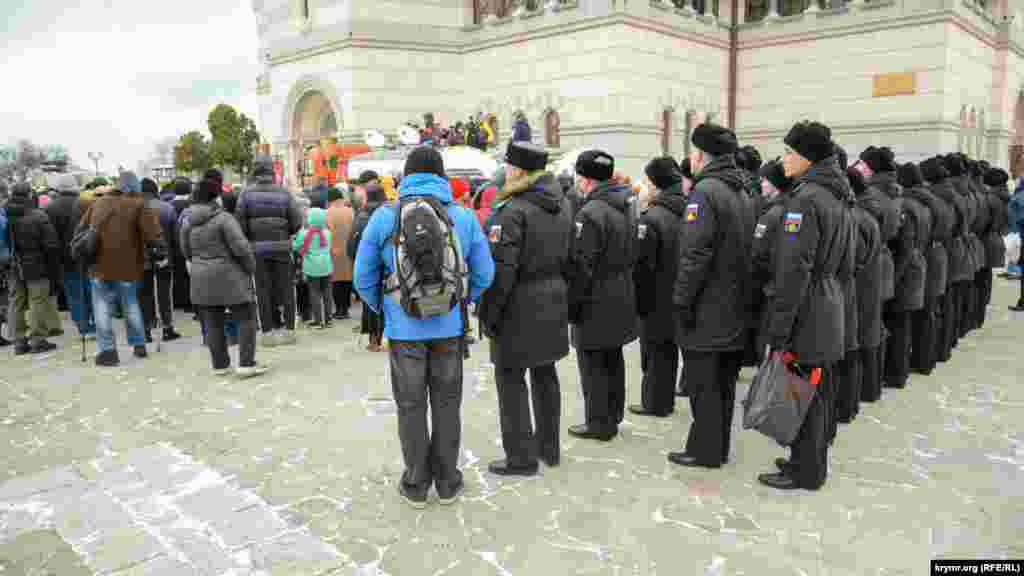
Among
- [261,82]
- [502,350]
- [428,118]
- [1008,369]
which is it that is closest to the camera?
[502,350]

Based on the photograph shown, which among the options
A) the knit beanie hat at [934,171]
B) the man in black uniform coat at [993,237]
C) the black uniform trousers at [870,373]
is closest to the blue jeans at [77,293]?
the black uniform trousers at [870,373]

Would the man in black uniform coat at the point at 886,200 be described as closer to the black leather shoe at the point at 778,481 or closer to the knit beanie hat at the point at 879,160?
the knit beanie hat at the point at 879,160

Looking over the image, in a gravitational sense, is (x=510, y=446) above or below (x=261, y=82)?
below

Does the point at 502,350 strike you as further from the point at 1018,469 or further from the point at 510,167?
the point at 1018,469

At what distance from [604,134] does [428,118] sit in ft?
17.4

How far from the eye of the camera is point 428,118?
68.7ft

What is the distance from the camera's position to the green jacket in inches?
364

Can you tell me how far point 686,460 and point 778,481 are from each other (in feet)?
1.99

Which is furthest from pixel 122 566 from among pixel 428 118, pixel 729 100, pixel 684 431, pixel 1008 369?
pixel 729 100

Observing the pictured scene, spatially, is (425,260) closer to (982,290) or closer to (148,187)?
(148,187)

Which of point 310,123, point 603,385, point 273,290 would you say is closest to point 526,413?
point 603,385

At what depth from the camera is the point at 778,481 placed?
4.52 metres

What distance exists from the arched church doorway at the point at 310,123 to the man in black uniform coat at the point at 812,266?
2346 cm

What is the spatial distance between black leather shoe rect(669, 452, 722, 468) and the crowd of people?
1cm
